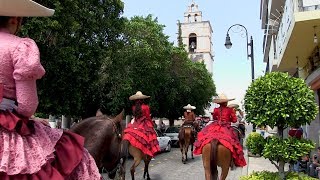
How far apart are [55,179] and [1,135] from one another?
0.43 m

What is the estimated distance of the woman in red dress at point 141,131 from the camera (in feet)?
35.9

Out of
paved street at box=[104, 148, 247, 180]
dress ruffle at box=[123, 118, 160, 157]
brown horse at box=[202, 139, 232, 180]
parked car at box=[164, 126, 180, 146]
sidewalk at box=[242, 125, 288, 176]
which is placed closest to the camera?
brown horse at box=[202, 139, 232, 180]

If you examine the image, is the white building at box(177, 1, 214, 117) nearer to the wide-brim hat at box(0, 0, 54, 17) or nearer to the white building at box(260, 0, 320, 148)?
the white building at box(260, 0, 320, 148)

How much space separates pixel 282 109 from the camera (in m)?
6.48

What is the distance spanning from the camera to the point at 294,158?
6.50 metres

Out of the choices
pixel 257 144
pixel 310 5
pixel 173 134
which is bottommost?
pixel 173 134

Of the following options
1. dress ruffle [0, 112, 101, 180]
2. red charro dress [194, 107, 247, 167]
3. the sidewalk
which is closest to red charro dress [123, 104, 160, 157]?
red charro dress [194, 107, 247, 167]

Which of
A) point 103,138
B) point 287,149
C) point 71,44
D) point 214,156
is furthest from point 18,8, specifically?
point 71,44

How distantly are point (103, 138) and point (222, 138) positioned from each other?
4.97 m

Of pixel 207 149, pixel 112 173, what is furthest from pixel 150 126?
pixel 112 173

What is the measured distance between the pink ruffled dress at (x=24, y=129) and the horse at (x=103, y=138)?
1.40 m

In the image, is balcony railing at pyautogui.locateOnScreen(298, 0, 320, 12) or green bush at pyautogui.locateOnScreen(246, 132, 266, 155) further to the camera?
balcony railing at pyautogui.locateOnScreen(298, 0, 320, 12)

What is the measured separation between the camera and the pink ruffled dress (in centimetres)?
247

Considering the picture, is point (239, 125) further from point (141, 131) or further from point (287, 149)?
point (287, 149)
